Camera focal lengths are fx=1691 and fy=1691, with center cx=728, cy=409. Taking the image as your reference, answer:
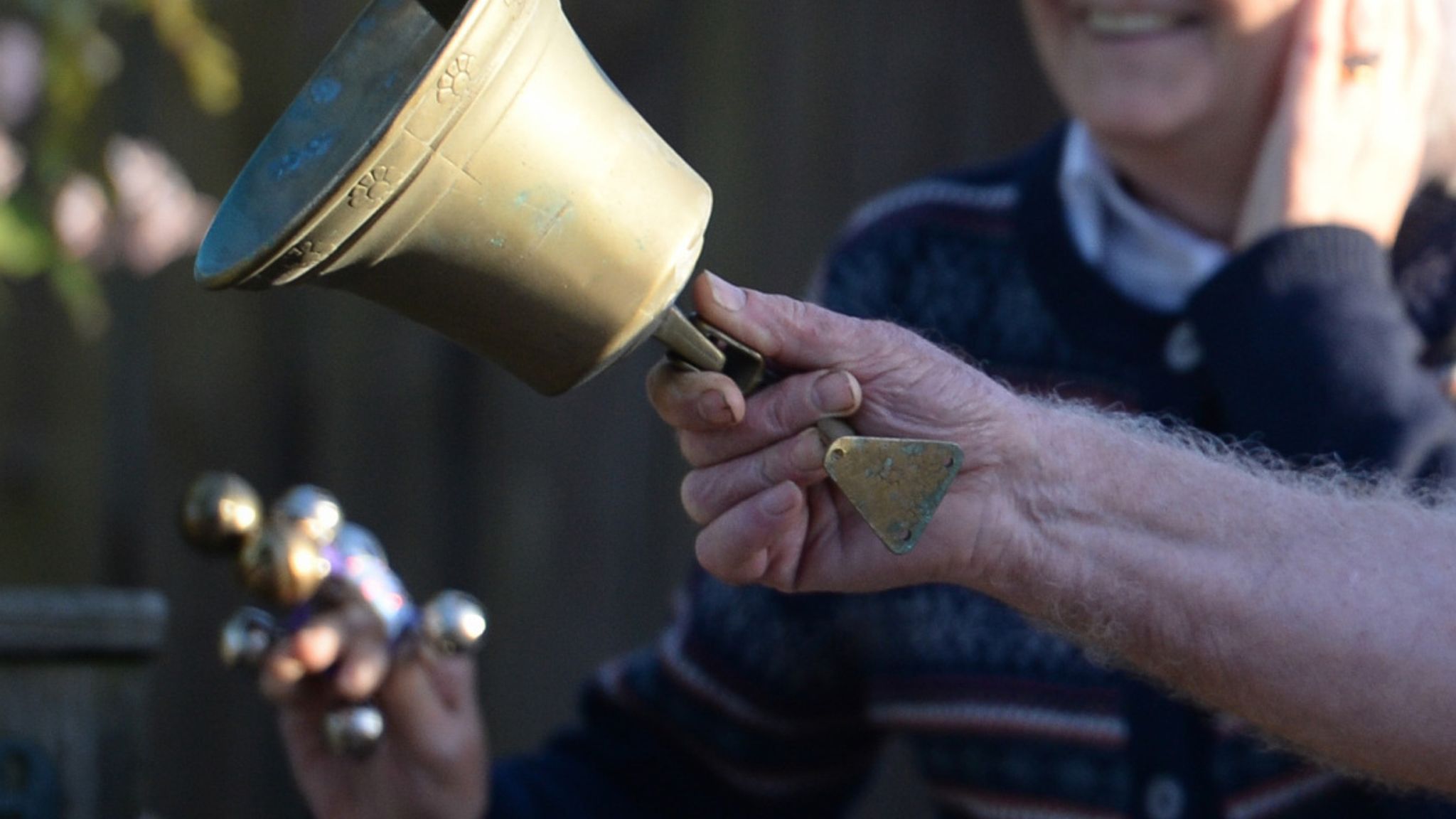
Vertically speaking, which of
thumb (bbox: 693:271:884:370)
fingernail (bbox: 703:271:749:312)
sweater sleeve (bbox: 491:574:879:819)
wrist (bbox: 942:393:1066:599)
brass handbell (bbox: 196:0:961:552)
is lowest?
sweater sleeve (bbox: 491:574:879:819)

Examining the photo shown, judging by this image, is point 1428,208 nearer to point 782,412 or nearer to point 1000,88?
point 782,412

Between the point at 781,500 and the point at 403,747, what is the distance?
2.46ft

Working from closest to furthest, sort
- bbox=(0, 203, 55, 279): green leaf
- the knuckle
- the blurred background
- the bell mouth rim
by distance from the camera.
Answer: the bell mouth rim < the knuckle < bbox=(0, 203, 55, 279): green leaf < the blurred background

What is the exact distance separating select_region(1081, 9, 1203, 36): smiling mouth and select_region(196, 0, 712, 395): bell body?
785 mm

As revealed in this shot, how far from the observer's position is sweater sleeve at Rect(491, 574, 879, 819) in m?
1.95

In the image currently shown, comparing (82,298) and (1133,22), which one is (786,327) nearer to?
(1133,22)

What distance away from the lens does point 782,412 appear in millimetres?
1100

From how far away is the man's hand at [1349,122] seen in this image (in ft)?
5.29

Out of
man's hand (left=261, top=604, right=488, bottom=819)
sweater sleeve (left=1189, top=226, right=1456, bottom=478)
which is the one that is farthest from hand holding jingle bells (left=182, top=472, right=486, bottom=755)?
sweater sleeve (left=1189, top=226, right=1456, bottom=478)

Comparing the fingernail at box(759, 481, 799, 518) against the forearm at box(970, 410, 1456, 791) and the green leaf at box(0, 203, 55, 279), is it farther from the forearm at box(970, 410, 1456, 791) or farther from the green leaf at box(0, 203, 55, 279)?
the green leaf at box(0, 203, 55, 279)

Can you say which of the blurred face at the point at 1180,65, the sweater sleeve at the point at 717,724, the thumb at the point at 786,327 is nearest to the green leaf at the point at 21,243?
the sweater sleeve at the point at 717,724

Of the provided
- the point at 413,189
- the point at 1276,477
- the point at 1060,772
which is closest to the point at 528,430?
the point at 1060,772

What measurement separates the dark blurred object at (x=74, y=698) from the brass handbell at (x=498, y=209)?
2.22 ft

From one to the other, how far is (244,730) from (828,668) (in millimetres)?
1297
